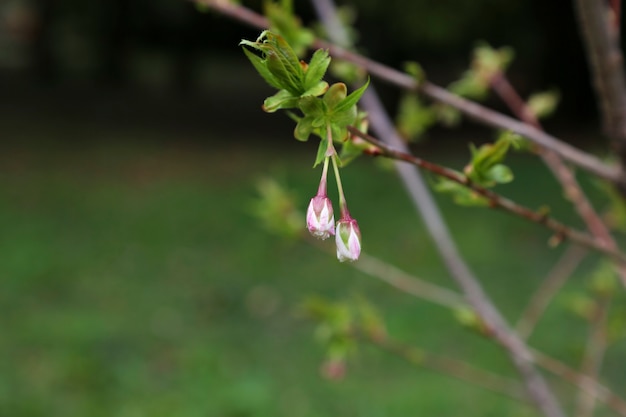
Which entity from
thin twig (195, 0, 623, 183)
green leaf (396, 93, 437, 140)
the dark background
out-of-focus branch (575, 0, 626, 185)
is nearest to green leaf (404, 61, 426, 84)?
thin twig (195, 0, 623, 183)

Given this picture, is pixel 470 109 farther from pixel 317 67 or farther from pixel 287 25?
pixel 317 67

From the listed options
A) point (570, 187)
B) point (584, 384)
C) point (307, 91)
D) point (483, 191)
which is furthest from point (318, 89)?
point (584, 384)

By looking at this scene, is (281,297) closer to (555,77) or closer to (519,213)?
(519,213)

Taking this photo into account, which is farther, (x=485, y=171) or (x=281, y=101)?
(x=485, y=171)

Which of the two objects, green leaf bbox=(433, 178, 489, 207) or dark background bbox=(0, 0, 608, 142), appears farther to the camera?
dark background bbox=(0, 0, 608, 142)

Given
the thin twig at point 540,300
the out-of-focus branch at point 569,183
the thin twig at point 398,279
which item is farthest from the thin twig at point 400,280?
the out-of-focus branch at point 569,183

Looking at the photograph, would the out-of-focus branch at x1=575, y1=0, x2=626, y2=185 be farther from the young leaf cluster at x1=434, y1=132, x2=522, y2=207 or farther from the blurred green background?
the blurred green background
